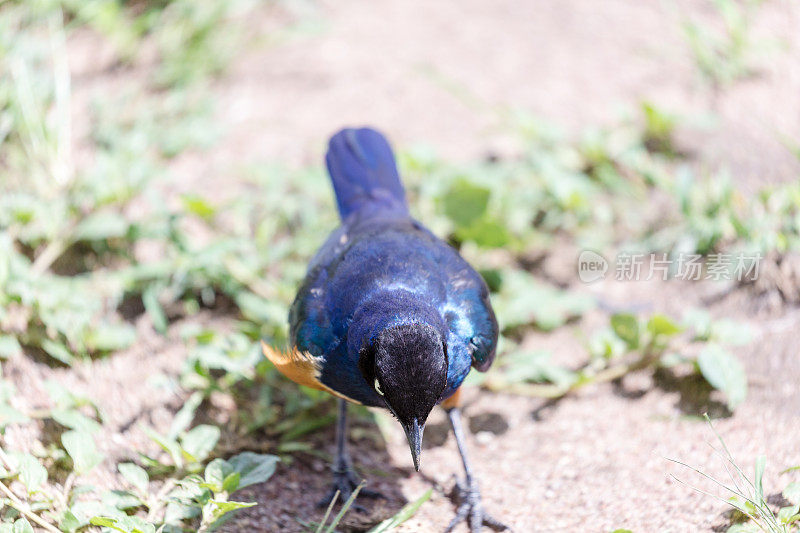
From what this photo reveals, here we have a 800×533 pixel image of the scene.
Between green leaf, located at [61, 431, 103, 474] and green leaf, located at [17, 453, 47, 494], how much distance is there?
0.11m

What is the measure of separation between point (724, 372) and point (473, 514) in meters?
1.22

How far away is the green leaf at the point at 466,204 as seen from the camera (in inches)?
159

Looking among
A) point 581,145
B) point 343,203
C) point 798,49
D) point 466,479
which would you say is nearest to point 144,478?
point 466,479

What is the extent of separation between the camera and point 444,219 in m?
4.28

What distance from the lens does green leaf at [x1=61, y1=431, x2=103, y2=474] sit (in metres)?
2.65

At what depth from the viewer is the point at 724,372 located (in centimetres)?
326

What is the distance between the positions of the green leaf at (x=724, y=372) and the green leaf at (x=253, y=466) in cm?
179

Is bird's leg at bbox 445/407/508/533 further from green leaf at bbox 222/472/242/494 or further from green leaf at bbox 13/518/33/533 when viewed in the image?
green leaf at bbox 13/518/33/533

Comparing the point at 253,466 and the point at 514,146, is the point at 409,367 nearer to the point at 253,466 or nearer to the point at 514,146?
the point at 253,466

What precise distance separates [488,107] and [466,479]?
2.67m

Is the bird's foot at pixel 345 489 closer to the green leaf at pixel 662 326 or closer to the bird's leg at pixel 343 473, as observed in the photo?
the bird's leg at pixel 343 473

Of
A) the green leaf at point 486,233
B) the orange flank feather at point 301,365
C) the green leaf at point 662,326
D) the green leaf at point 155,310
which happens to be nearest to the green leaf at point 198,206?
the green leaf at point 155,310

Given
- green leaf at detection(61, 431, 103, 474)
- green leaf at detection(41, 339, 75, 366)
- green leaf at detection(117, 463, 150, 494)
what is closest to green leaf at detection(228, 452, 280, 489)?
green leaf at detection(117, 463, 150, 494)

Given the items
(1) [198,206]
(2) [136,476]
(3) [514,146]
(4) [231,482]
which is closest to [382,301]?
(4) [231,482]
